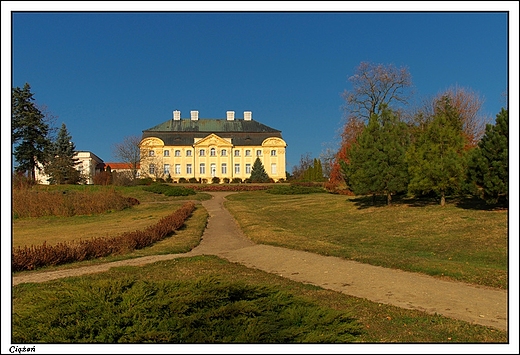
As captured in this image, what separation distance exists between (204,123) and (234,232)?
204 feet

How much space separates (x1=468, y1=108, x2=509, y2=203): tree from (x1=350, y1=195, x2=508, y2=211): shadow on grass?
1278 millimetres

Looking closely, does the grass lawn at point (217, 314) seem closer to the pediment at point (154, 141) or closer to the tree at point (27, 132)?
the tree at point (27, 132)

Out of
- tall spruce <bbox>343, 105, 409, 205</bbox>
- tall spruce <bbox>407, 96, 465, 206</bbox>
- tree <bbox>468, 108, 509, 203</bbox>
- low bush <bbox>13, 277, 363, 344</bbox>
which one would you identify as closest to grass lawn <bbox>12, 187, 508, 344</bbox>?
low bush <bbox>13, 277, 363, 344</bbox>

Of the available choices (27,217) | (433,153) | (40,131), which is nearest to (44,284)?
(433,153)

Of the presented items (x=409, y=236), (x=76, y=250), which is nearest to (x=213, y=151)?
(x=409, y=236)

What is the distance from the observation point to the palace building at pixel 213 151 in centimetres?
7212

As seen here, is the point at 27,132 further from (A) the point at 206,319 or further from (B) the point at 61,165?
(A) the point at 206,319

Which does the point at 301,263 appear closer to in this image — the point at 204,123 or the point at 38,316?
the point at 38,316

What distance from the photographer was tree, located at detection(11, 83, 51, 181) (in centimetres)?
4712

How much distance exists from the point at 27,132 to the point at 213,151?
100 ft

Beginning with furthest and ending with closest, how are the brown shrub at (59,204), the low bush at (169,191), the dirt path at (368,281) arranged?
1. the low bush at (169,191)
2. the brown shrub at (59,204)
3. the dirt path at (368,281)

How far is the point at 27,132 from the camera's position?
48000mm

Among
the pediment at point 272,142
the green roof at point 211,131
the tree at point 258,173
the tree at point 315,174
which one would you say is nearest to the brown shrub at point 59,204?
the tree at point 258,173

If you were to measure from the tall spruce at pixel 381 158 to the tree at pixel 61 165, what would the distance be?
37189mm
